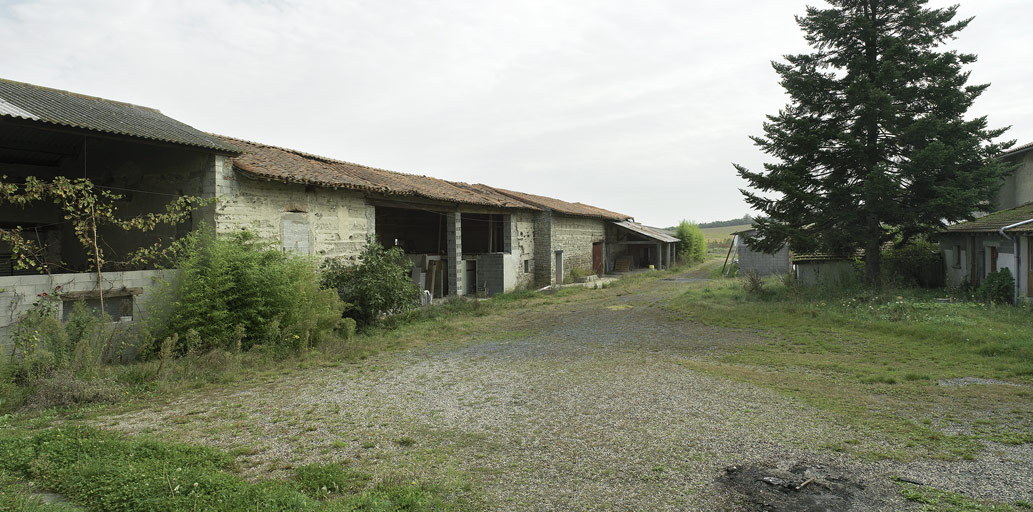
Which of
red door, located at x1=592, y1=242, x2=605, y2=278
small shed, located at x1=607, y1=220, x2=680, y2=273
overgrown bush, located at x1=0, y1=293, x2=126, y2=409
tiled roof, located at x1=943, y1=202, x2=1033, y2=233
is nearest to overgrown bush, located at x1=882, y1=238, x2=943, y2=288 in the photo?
tiled roof, located at x1=943, y1=202, x2=1033, y2=233

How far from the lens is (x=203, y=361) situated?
7715mm

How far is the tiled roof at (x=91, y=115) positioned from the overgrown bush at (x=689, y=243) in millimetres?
32013

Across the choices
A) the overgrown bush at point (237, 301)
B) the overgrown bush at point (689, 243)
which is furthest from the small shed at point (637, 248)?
the overgrown bush at point (237, 301)

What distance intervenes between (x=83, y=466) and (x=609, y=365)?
255 inches

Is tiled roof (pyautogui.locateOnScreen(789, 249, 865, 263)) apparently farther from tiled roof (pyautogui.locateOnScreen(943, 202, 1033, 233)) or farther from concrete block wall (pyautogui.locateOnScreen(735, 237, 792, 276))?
concrete block wall (pyautogui.locateOnScreen(735, 237, 792, 276))

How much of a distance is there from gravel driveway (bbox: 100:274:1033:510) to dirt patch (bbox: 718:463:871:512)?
0.11ft

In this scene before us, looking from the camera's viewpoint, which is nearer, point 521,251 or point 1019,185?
point 1019,185

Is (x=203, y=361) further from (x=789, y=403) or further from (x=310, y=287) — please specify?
(x=789, y=403)

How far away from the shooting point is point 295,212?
11727 millimetres

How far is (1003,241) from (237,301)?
60.7 feet

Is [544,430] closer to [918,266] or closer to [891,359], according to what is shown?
[891,359]

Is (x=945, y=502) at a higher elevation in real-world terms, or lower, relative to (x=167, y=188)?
lower

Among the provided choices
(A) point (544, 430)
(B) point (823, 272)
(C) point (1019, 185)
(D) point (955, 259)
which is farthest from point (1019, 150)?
(A) point (544, 430)

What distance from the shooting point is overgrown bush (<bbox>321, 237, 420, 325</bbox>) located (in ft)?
38.7
